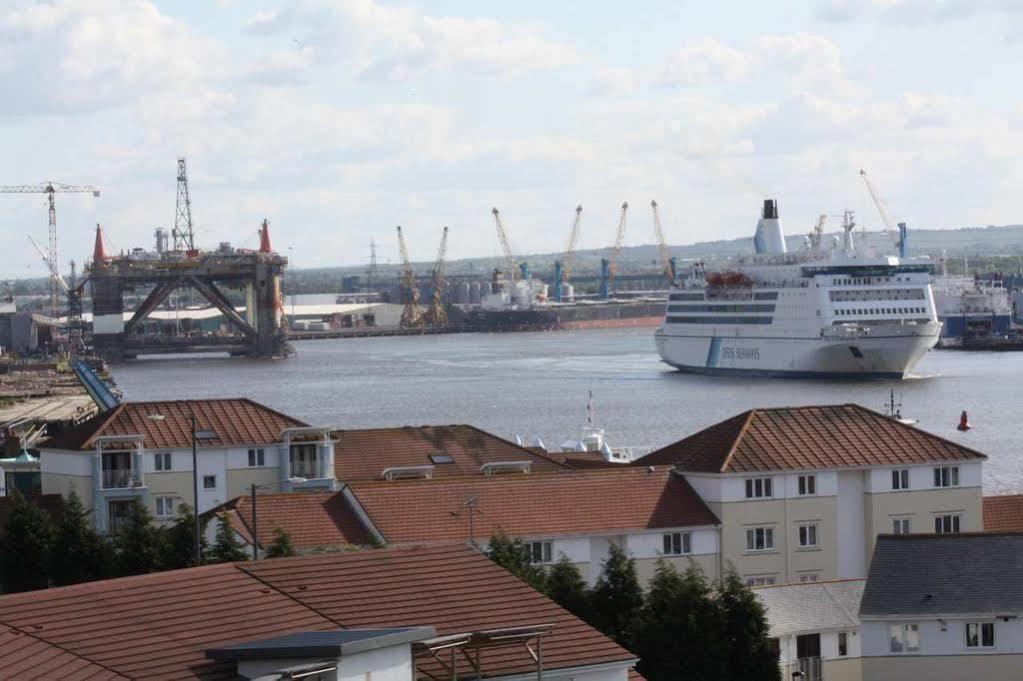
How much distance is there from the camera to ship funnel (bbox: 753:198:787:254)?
83.6 metres

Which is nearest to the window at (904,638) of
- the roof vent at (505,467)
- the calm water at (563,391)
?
the roof vent at (505,467)

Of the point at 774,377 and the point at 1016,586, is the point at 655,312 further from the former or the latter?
the point at 1016,586

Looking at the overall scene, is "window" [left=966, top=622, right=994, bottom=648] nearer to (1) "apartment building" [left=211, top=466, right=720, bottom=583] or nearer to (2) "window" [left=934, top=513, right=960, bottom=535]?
(1) "apartment building" [left=211, top=466, right=720, bottom=583]

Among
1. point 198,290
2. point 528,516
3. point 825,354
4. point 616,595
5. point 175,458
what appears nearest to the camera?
point 616,595

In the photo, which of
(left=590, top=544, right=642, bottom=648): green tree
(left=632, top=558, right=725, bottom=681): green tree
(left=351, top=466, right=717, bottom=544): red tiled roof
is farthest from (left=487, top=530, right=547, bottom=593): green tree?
(left=351, top=466, right=717, bottom=544): red tiled roof

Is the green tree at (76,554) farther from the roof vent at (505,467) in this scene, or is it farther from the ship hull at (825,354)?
the ship hull at (825,354)

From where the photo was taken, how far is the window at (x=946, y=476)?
67.9 ft

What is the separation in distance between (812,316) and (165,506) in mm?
47029

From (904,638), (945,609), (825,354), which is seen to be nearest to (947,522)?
(904,638)

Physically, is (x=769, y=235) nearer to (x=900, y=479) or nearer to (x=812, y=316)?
(x=812, y=316)

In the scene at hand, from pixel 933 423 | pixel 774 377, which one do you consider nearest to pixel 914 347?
pixel 774 377

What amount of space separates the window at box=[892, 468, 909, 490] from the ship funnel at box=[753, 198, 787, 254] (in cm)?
6277

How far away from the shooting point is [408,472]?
76.5 ft

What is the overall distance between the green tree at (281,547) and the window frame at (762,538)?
4.42m
